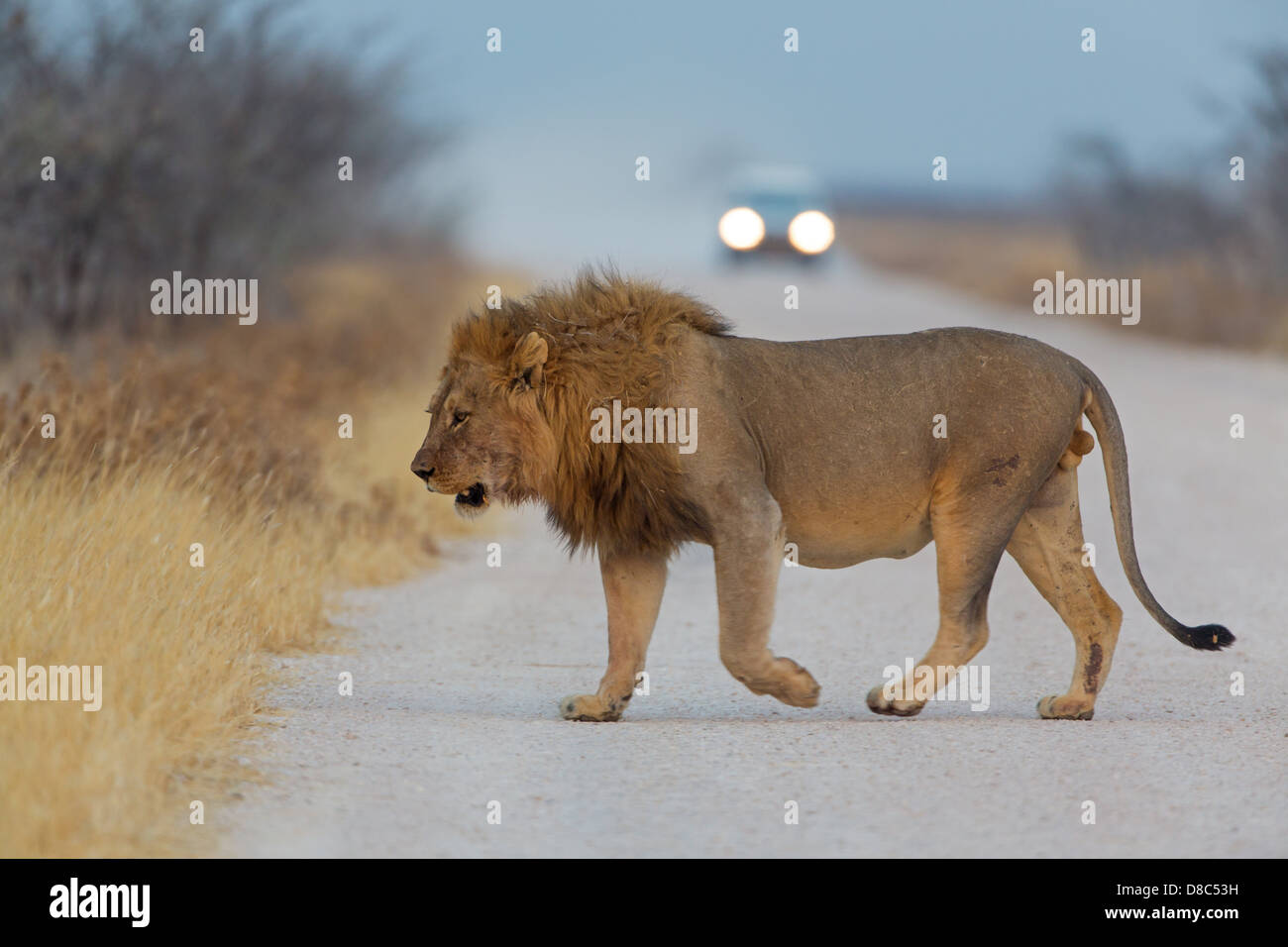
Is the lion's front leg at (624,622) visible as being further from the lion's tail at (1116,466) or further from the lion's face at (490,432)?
the lion's tail at (1116,466)

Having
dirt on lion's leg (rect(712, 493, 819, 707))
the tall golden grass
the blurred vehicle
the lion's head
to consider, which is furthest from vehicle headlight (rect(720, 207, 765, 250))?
dirt on lion's leg (rect(712, 493, 819, 707))

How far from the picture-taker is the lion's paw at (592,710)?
7.20 meters

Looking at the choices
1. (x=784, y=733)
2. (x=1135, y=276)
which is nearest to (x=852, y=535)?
(x=784, y=733)

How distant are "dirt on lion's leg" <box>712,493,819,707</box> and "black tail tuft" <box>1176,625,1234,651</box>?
4.85ft

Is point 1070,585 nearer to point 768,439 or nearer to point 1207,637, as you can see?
point 1207,637

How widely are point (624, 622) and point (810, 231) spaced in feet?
94.4

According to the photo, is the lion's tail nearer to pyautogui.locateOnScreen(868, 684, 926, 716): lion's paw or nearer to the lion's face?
pyautogui.locateOnScreen(868, 684, 926, 716): lion's paw

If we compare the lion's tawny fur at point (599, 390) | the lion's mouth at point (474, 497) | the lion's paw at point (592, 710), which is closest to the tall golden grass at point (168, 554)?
the lion's mouth at point (474, 497)

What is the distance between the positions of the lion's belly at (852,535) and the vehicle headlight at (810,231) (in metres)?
27.9

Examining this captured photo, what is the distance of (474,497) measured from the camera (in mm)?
7184

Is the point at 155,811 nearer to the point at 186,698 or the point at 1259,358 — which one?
the point at 186,698

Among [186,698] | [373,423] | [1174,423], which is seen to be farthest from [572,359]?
[1174,423]

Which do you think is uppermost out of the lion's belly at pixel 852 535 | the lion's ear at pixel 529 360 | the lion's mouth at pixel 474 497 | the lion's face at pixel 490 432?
the lion's ear at pixel 529 360

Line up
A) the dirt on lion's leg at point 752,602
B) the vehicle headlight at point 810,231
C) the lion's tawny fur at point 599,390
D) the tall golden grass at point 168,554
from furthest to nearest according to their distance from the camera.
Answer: the vehicle headlight at point 810,231 < the lion's tawny fur at point 599,390 < the dirt on lion's leg at point 752,602 < the tall golden grass at point 168,554
